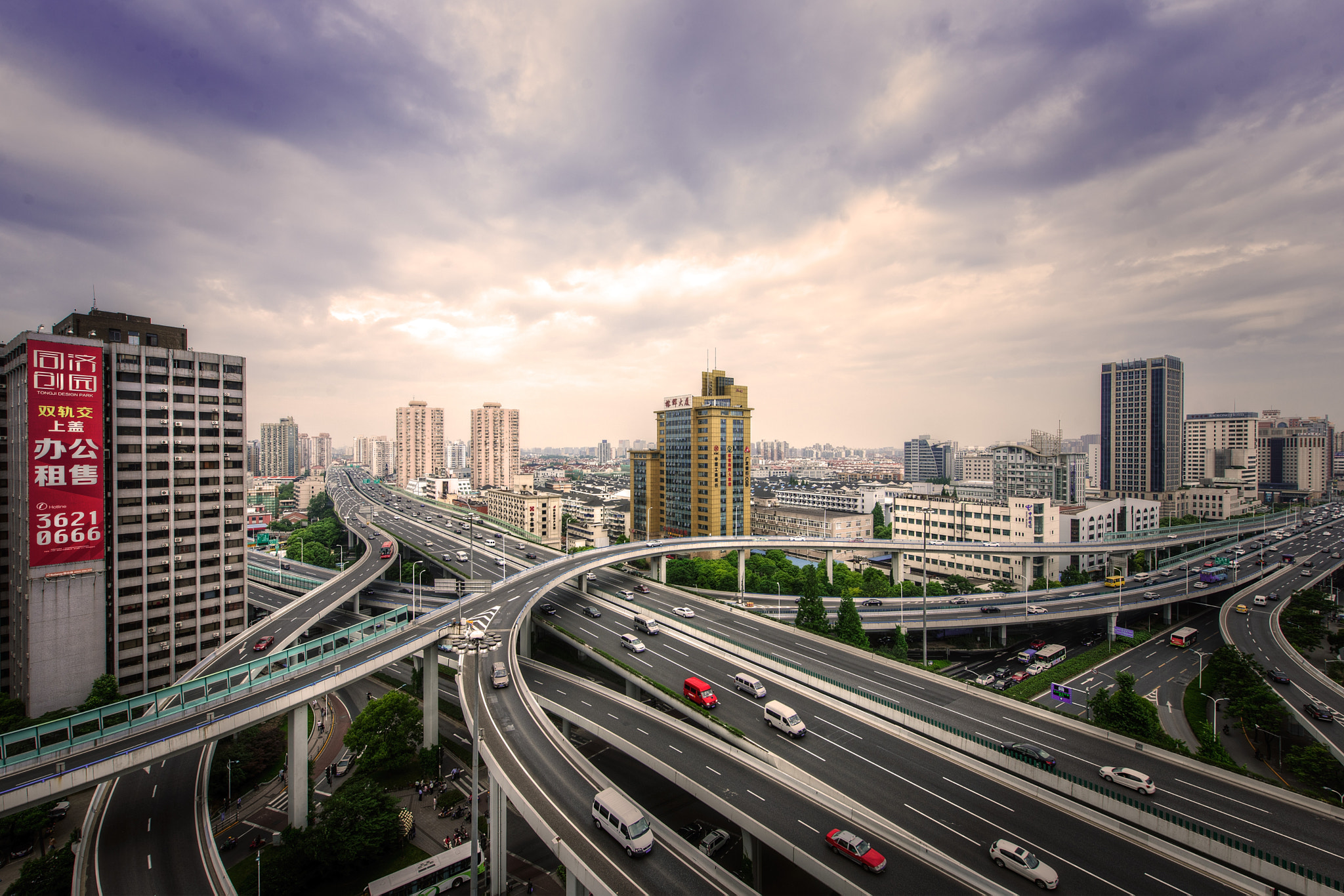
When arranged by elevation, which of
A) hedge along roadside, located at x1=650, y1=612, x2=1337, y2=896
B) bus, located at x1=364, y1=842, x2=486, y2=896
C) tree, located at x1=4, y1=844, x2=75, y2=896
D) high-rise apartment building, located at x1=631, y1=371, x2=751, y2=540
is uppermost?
high-rise apartment building, located at x1=631, y1=371, x2=751, y2=540

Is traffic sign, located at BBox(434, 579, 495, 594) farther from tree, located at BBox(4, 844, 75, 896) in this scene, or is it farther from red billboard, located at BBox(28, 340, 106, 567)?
red billboard, located at BBox(28, 340, 106, 567)

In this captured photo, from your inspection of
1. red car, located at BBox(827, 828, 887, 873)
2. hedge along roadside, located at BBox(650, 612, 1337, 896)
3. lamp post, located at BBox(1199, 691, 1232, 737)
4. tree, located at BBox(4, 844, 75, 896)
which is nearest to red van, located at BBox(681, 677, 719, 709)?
hedge along roadside, located at BBox(650, 612, 1337, 896)

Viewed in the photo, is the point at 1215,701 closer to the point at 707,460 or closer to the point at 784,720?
the point at 784,720

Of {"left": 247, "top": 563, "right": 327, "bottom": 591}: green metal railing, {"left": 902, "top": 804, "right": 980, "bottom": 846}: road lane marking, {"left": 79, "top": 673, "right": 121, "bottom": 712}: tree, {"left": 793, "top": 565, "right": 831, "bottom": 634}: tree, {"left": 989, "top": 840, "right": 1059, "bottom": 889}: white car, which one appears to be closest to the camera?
{"left": 989, "top": 840, "right": 1059, "bottom": 889}: white car

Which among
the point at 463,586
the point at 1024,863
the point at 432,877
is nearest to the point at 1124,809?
the point at 1024,863

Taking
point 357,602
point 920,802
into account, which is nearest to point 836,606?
point 920,802

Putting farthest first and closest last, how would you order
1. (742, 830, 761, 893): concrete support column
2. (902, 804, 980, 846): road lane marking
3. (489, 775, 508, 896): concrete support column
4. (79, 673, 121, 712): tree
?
(79, 673, 121, 712): tree < (489, 775, 508, 896): concrete support column < (742, 830, 761, 893): concrete support column < (902, 804, 980, 846): road lane marking

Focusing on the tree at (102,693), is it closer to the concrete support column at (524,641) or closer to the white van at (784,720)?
the concrete support column at (524,641)

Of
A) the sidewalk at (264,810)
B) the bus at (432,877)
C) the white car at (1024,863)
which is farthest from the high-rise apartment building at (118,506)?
the white car at (1024,863)

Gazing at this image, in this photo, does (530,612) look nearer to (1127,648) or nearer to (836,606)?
(836,606)
